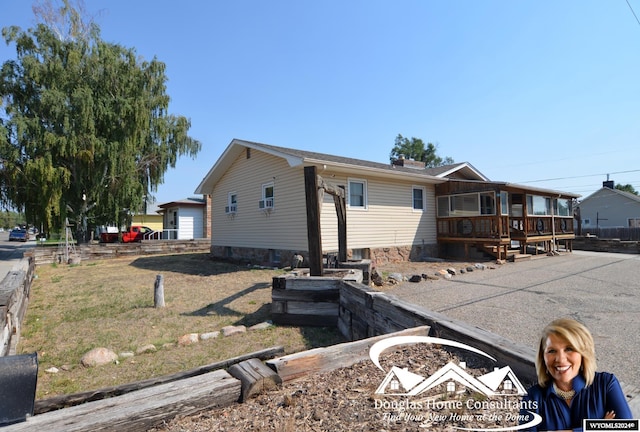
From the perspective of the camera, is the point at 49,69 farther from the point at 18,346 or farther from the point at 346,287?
the point at 346,287

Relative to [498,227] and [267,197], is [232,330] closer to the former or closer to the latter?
[267,197]

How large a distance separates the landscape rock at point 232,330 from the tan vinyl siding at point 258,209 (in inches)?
235

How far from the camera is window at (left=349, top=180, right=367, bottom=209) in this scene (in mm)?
11820

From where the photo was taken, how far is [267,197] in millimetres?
12930

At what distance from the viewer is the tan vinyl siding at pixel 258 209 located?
11367 millimetres

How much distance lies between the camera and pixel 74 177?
17719 millimetres

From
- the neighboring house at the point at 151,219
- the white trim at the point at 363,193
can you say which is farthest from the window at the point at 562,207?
the neighboring house at the point at 151,219

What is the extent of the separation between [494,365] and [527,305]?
4.22 metres

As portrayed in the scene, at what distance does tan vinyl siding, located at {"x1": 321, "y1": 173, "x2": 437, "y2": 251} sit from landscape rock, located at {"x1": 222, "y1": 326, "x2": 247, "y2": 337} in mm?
6109

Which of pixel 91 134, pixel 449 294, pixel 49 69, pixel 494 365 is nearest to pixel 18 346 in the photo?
pixel 494 365

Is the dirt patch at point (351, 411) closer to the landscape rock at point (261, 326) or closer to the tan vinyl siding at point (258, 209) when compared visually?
the landscape rock at point (261, 326)

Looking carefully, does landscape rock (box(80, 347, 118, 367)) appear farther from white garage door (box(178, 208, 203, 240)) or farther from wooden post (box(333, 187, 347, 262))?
white garage door (box(178, 208, 203, 240))

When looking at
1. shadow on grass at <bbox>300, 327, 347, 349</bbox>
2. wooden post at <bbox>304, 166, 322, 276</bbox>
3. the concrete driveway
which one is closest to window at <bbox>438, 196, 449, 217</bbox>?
the concrete driveway

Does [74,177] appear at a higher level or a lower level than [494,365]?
higher
